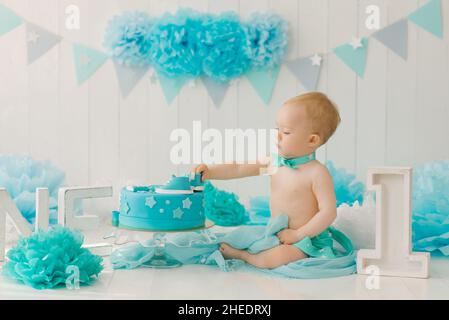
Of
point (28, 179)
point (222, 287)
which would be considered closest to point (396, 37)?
point (222, 287)

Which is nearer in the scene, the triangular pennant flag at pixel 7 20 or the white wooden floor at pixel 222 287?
the white wooden floor at pixel 222 287

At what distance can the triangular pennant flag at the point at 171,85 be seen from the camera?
263 centimetres

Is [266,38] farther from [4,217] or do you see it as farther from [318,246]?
[4,217]

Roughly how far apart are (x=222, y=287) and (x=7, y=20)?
5.22 ft

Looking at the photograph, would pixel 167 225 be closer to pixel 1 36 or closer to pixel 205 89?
pixel 205 89

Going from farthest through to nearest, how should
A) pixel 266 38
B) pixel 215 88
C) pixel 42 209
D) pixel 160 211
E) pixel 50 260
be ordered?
pixel 215 88 < pixel 266 38 < pixel 42 209 < pixel 160 211 < pixel 50 260

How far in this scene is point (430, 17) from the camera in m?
2.57

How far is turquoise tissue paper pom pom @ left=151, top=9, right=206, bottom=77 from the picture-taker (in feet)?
8.25

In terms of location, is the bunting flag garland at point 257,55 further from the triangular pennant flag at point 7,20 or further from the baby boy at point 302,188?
the baby boy at point 302,188

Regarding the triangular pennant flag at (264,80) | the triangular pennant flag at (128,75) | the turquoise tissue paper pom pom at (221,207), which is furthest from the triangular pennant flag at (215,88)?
the turquoise tissue paper pom pom at (221,207)

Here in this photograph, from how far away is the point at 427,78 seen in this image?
260cm

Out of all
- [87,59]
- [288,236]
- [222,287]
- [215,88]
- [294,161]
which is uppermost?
[87,59]

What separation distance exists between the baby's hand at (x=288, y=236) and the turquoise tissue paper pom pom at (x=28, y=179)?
968mm

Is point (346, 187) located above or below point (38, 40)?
below
